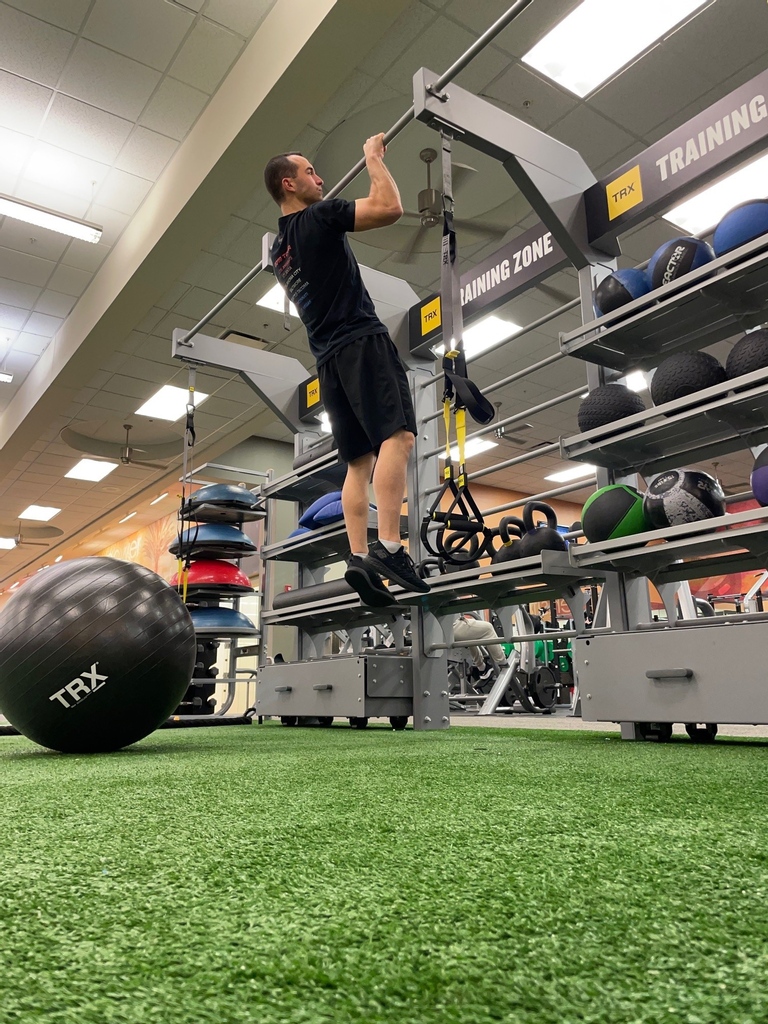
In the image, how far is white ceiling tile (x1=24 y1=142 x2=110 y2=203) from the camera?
5.22 m

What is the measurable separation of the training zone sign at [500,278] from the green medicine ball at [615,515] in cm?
130

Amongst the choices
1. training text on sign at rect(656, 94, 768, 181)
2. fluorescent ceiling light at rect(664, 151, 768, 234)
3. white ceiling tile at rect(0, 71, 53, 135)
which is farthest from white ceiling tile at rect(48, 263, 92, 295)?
training text on sign at rect(656, 94, 768, 181)

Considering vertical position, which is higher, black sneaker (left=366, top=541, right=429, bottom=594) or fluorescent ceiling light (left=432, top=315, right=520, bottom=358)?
fluorescent ceiling light (left=432, top=315, right=520, bottom=358)

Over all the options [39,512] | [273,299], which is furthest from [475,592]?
[39,512]

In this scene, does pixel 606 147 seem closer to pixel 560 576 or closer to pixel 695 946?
pixel 560 576

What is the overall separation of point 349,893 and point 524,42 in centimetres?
473

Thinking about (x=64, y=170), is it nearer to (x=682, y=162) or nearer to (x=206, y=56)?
(x=206, y=56)

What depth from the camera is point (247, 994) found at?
376mm

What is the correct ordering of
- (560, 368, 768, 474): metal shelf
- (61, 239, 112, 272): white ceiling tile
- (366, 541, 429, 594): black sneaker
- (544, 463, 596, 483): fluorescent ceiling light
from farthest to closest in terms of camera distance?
1. (544, 463, 596, 483): fluorescent ceiling light
2. (61, 239, 112, 272): white ceiling tile
3. (366, 541, 429, 594): black sneaker
4. (560, 368, 768, 474): metal shelf

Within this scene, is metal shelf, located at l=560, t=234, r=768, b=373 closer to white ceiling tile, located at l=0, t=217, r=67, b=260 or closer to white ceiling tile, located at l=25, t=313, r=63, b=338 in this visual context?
white ceiling tile, located at l=0, t=217, r=67, b=260

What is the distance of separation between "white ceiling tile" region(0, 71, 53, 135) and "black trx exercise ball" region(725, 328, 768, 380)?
4.76 m

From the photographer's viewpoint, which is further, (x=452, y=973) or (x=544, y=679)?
(x=544, y=679)

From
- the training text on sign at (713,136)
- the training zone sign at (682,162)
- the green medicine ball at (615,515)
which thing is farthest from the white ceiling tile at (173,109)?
the green medicine ball at (615,515)

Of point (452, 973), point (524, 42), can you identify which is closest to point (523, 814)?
point (452, 973)
